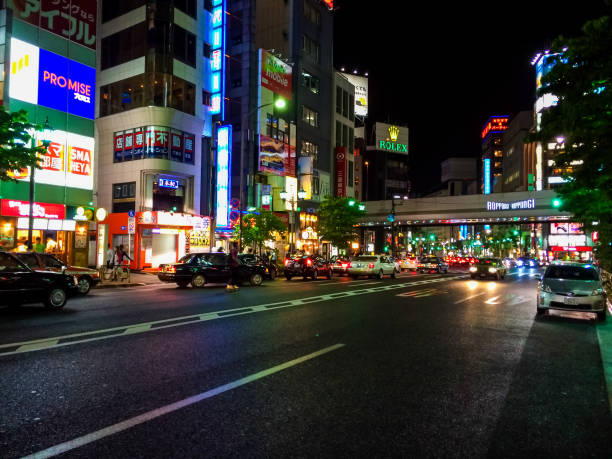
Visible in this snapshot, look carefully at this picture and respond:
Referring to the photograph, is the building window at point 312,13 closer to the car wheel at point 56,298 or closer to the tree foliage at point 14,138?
the tree foliage at point 14,138

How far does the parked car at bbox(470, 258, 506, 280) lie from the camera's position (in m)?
31.6

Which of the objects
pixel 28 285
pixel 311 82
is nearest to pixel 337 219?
pixel 311 82

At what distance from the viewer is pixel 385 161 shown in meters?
117

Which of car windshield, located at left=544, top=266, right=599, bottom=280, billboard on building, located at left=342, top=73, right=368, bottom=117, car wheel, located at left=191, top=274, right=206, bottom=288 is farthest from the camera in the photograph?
billboard on building, located at left=342, top=73, right=368, bottom=117

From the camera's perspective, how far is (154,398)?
16.6ft

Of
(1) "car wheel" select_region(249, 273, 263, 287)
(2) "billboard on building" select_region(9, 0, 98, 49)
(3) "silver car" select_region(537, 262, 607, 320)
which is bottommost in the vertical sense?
(1) "car wheel" select_region(249, 273, 263, 287)

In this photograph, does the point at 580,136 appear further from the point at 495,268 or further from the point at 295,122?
the point at 295,122

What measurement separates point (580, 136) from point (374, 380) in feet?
26.0

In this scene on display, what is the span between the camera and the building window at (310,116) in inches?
2132

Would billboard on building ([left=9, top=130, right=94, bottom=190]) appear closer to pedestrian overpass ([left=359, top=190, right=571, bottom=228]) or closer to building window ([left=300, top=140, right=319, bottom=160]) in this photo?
building window ([left=300, top=140, right=319, bottom=160])

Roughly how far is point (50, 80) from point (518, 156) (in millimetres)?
141254

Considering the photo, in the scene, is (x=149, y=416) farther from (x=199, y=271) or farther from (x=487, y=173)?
(x=487, y=173)

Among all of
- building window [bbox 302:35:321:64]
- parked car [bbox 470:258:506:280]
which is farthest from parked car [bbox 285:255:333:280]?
building window [bbox 302:35:321:64]

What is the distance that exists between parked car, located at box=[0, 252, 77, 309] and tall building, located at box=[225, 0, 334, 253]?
1026 inches
